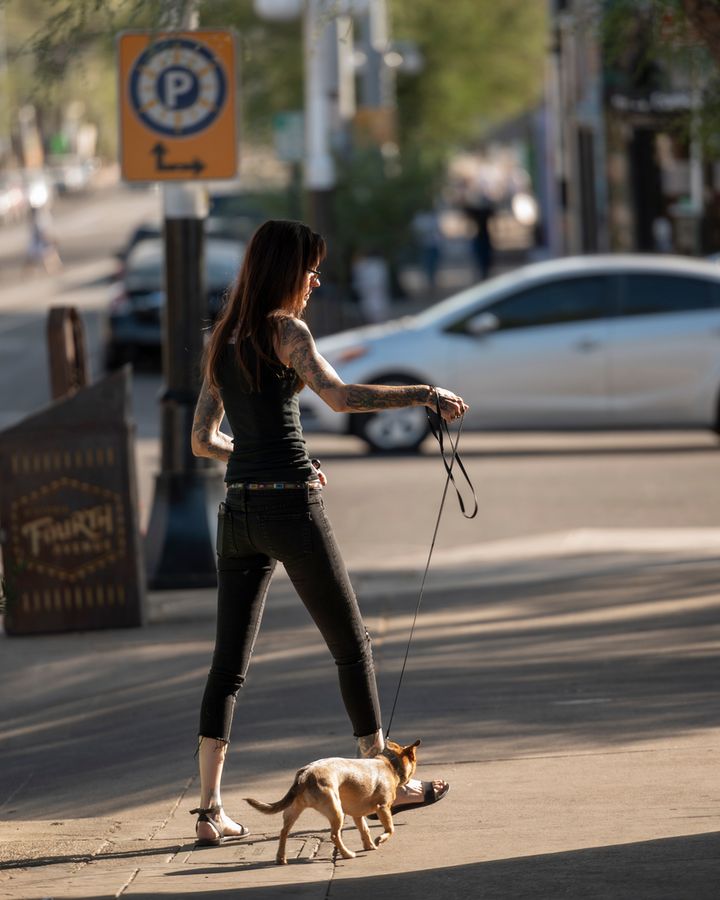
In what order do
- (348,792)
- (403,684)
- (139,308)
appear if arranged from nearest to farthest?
(348,792)
(403,684)
(139,308)

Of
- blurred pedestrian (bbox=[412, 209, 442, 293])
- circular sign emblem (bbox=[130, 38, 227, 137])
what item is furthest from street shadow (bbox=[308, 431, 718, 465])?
blurred pedestrian (bbox=[412, 209, 442, 293])

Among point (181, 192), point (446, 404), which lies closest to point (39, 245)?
point (181, 192)

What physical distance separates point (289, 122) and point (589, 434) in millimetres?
10731

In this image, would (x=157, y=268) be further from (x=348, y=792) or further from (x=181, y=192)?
(x=348, y=792)

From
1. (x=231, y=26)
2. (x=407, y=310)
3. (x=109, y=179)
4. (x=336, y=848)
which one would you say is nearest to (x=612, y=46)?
(x=231, y=26)

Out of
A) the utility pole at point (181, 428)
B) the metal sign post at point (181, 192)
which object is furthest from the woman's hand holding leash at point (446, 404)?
the utility pole at point (181, 428)

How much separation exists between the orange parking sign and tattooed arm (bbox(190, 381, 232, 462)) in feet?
13.3

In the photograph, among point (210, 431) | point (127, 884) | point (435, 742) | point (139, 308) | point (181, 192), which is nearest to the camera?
point (127, 884)

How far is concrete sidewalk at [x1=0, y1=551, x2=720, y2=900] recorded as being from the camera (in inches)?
184

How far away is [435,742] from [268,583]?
4.56ft

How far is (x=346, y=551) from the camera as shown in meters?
10.9

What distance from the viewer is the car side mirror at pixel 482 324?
14953mm

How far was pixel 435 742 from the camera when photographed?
6180 mm

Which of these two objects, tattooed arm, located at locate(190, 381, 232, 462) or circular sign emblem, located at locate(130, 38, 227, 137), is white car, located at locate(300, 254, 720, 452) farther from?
tattooed arm, located at locate(190, 381, 232, 462)
